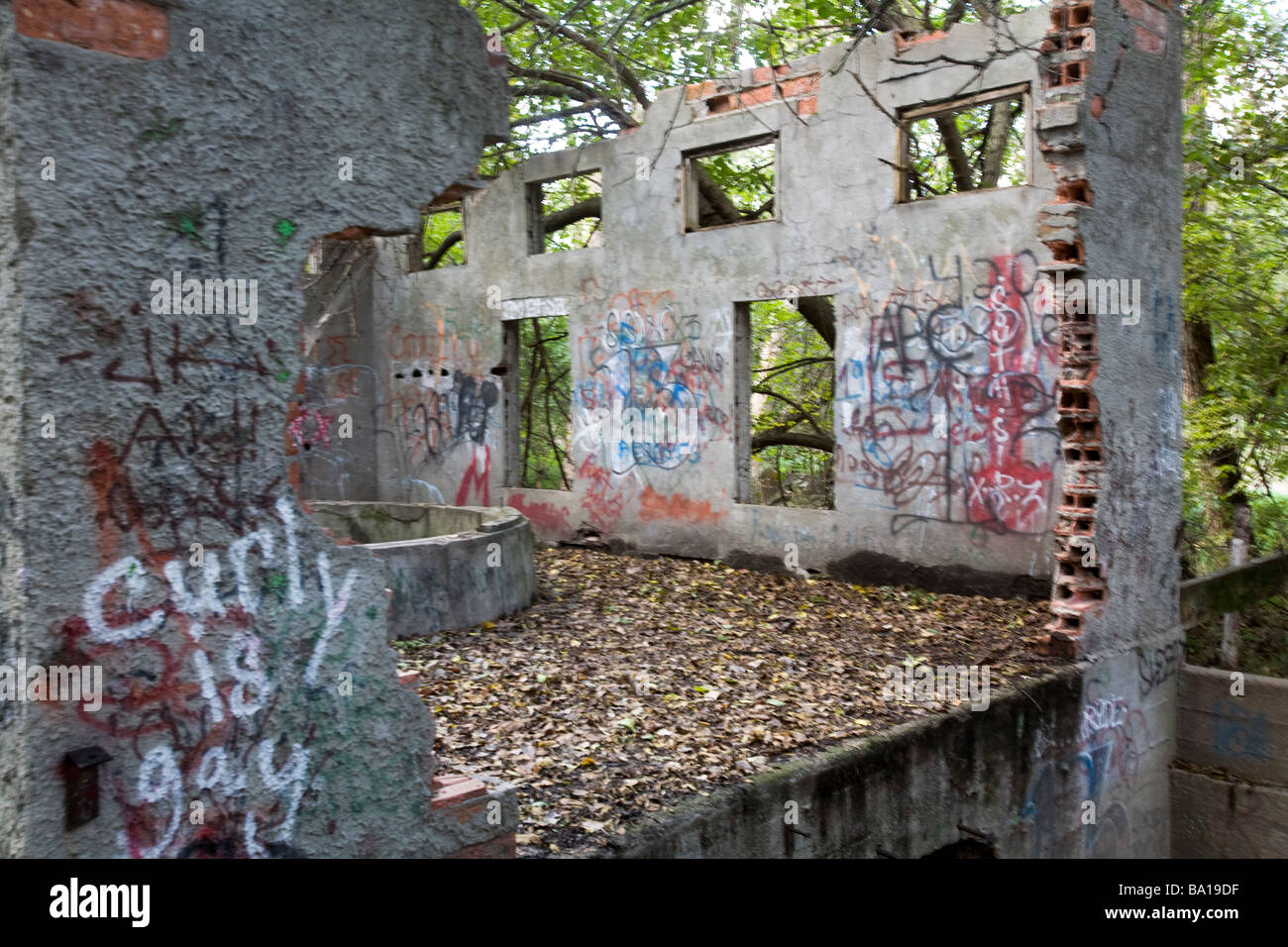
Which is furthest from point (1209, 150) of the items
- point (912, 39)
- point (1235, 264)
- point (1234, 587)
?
point (1234, 587)

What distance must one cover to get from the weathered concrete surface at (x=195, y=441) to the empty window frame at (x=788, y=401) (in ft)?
24.4

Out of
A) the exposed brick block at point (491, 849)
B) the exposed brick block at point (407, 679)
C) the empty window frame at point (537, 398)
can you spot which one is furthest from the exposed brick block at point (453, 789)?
the empty window frame at point (537, 398)

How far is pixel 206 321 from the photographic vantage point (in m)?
2.94

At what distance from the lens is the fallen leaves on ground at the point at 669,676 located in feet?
16.7

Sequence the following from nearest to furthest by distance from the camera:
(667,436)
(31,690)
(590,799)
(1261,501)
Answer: (31,690), (590,799), (667,436), (1261,501)

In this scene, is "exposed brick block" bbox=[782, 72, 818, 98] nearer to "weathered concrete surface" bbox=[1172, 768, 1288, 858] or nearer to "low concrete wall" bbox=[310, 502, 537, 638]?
"low concrete wall" bbox=[310, 502, 537, 638]

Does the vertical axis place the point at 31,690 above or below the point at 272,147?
below

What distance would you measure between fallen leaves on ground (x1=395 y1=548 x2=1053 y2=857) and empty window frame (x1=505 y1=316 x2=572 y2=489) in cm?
300

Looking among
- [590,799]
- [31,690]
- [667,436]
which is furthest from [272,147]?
[667,436]

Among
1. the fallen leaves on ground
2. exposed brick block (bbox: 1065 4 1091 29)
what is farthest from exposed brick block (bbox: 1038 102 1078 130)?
the fallen leaves on ground

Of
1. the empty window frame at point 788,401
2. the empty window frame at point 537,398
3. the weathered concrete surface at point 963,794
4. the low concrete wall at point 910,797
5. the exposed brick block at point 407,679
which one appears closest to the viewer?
the exposed brick block at point 407,679

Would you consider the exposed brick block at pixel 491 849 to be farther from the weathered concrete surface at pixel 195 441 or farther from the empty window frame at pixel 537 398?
the empty window frame at pixel 537 398

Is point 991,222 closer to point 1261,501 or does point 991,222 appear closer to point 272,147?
point 1261,501
